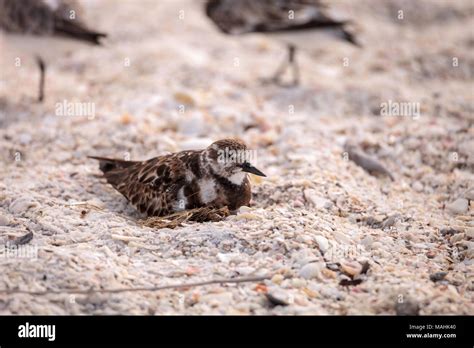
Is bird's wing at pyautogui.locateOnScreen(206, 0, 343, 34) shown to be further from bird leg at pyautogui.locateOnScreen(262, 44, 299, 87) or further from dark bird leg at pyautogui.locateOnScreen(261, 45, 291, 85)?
dark bird leg at pyautogui.locateOnScreen(261, 45, 291, 85)

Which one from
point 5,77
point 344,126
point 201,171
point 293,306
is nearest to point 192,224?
point 201,171

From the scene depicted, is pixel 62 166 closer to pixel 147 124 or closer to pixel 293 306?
pixel 147 124

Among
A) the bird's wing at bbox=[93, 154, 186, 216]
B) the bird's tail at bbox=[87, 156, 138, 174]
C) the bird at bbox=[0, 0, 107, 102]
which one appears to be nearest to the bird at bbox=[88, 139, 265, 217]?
the bird's wing at bbox=[93, 154, 186, 216]

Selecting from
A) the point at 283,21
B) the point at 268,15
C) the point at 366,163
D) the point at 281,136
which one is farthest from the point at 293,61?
the point at 366,163

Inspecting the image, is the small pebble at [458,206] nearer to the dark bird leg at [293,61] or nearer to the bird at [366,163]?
the bird at [366,163]

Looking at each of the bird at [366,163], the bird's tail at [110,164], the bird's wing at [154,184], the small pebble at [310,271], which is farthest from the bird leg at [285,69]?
the small pebble at [310,271]

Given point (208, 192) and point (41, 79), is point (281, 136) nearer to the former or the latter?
point (208, 192)

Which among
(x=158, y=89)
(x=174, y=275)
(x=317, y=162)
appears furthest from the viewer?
(x=158, y=89)
